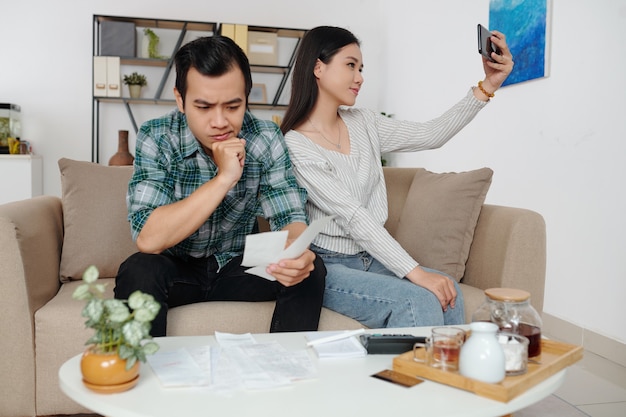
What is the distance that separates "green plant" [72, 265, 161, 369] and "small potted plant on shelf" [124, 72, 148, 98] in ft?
13.6

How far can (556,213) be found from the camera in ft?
9.69

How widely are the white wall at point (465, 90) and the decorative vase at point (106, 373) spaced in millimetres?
2186

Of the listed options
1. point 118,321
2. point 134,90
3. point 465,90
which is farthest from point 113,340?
point 134,90

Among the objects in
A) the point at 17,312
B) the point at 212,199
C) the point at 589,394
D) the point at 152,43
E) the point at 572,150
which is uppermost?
the point at 152,43

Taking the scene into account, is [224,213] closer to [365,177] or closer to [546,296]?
[365,177]

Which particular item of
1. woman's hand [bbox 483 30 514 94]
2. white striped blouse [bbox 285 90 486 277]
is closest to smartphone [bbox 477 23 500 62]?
woman's hand [bbox 483 30 514 94]

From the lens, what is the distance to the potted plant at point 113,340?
3.23ft

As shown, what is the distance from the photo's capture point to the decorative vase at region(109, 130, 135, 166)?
4812 millimetres

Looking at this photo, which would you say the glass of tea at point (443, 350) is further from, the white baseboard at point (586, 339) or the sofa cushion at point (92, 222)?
the white baseboard at point (586, 339)

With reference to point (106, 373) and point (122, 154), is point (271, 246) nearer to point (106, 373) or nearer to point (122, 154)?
point (106, 373)

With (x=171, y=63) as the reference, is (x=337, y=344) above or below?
below

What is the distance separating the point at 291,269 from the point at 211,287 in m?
0.44

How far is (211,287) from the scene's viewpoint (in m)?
1.79

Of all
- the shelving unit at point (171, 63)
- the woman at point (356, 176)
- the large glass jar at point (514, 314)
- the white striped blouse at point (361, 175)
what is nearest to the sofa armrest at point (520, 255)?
the woman at point (356, 176)
